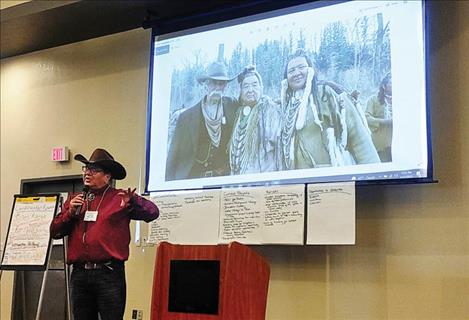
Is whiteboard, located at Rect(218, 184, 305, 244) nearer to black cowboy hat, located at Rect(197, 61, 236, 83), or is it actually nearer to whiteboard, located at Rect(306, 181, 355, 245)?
whiteboard, located at Rect(306, 181, 355, 245)

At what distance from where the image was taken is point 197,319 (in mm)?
2793

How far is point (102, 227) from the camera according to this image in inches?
139

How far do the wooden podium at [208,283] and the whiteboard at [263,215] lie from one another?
3.21 feet

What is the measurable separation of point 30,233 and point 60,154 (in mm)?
1199

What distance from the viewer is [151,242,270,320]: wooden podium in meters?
Answer: 2.78

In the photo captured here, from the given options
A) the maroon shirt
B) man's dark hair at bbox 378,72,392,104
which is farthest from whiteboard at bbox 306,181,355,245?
the maroon shirt

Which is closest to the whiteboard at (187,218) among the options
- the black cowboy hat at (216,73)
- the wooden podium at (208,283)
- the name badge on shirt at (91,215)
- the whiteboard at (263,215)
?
the whiteboard at (263,215)

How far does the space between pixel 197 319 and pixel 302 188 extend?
1446mm

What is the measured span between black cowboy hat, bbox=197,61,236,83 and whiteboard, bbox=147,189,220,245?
33.8 inches

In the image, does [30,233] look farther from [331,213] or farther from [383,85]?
[383,85]

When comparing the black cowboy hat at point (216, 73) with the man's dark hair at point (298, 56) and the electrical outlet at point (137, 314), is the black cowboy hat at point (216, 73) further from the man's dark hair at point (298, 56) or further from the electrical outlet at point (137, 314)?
the electrical outlet at point (137, 314)

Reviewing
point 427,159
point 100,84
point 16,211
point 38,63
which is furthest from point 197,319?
point 38,63

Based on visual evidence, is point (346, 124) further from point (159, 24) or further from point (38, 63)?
point (38, 63)

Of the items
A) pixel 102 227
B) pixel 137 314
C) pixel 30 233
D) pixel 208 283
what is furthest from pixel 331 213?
pixel 30 233
